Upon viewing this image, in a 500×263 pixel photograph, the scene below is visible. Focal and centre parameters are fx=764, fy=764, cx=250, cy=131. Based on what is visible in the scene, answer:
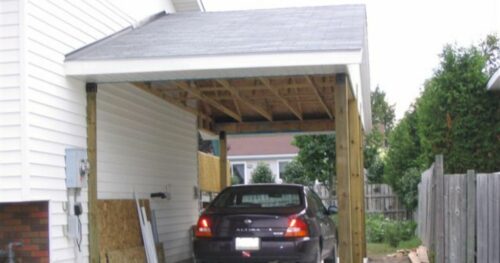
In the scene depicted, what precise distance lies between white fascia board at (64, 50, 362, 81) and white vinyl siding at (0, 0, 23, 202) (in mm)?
1064

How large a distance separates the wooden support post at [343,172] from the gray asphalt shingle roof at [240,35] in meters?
0.78

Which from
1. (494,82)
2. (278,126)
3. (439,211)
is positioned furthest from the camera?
(278,126)

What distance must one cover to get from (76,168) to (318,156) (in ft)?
62.1

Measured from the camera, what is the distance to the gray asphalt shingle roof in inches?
382

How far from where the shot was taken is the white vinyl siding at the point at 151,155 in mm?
11211

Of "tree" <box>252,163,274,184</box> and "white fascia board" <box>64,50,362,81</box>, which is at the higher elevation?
"white fascia board" <box>64,50,362,81</box>

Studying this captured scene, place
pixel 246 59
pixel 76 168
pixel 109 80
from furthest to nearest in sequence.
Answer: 1. pixel 109 80
2. pixel 76 168
3. pixel 246 59

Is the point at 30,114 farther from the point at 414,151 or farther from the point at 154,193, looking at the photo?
the point at 414,151

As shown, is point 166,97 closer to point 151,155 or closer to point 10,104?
point 151,155

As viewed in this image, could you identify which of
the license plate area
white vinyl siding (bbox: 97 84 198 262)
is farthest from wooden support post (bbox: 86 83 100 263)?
the license plate area

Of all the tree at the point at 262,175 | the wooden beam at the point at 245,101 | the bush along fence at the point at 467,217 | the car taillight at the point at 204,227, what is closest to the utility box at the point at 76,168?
the car taillight at the point at 204,227

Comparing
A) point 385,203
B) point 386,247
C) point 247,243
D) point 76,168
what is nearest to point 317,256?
point 247,243

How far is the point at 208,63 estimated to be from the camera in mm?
9570

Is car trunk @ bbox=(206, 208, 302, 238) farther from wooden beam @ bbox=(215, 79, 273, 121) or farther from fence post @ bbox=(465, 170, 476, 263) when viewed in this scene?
fence post @ bbox=(465, 170, 476, 263)
